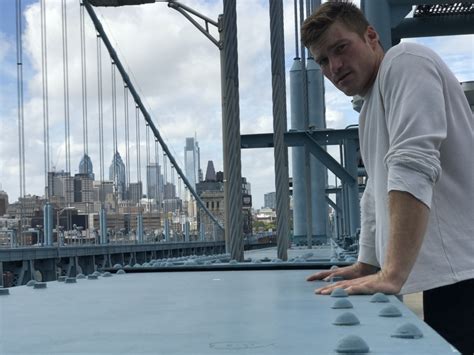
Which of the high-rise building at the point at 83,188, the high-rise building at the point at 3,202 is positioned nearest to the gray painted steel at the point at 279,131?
the high-rise building at the point at 3,202

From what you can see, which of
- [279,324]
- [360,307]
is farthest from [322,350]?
[360,307]

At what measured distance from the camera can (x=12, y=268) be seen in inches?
532

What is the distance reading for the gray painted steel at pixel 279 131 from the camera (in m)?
6.23

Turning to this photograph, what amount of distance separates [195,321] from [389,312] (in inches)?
18.0

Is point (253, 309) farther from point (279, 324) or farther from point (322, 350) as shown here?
point (322, 350)

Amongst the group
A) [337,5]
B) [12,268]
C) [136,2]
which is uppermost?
[136,2]

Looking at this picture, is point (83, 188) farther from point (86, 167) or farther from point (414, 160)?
Result: point (414, 160)

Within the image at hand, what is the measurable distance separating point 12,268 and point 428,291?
40.1ft

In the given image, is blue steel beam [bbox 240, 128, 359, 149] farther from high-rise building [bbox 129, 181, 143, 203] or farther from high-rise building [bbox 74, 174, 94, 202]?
high-rise building [bbox 129, 181, 143, 203]

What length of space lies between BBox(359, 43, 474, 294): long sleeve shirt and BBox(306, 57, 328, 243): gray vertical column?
50.7 feet

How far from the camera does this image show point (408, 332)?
1.47m

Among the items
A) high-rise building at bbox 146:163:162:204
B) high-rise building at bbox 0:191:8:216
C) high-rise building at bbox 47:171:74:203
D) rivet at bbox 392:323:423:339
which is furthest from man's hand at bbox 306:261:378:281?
high-rise building at bbox 146:163:162:204

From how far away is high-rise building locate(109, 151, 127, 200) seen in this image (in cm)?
3125

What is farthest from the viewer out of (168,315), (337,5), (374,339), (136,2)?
(136,2)
